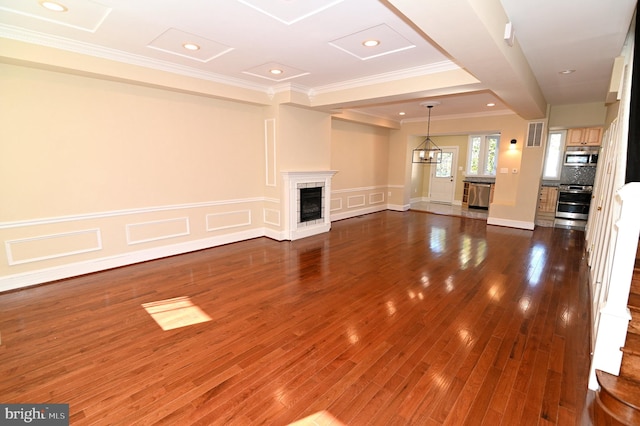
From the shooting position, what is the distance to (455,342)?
2.49 meters

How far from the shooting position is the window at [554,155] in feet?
26.7

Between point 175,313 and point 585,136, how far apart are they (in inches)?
388

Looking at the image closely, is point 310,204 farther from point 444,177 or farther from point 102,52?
point 444,177

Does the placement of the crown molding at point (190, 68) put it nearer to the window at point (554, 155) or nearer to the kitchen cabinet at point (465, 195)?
the window at point (554, 155)

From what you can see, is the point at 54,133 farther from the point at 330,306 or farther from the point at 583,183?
the point at 583,183

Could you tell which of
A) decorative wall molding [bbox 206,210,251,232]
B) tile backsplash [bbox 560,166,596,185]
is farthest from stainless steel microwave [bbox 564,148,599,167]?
decorative wall molding [bbox 206,210,251,232]

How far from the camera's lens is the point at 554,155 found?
827 cm

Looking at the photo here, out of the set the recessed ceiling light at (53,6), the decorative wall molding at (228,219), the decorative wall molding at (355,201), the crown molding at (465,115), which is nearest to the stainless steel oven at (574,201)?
the crown molding at (465,115)

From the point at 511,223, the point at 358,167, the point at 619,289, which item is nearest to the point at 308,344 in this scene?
→ the point at 619,289

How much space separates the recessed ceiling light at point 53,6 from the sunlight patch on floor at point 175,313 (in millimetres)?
2808

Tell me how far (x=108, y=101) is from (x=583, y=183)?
410 inches

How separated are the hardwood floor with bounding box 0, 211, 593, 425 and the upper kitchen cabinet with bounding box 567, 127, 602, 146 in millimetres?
4887

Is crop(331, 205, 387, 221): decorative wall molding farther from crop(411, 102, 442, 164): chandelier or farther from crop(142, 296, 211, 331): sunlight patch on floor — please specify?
crop(142, 296, 211, 331): sunlight patch on floor

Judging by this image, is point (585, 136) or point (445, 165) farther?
point (445, 165)
